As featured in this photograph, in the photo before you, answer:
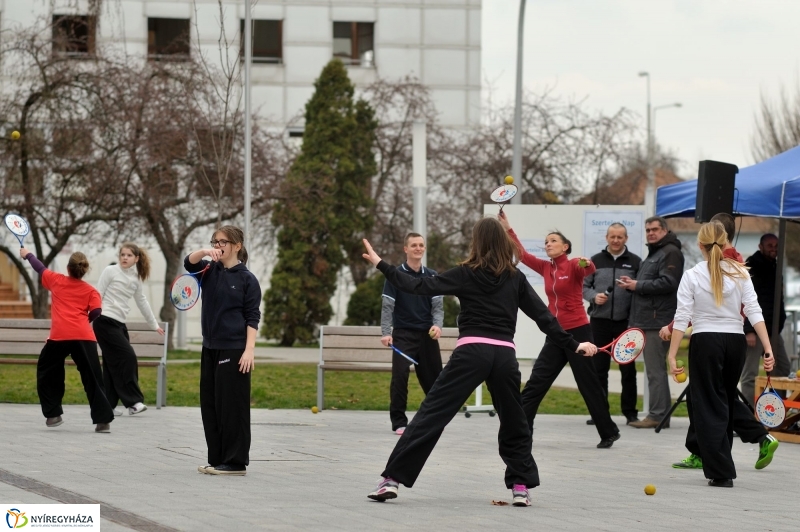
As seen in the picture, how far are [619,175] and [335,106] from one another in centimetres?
768

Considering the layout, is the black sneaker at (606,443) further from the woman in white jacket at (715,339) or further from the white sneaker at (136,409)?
the white sneaker at (136,409)

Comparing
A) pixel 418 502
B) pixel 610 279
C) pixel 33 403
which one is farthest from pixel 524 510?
pixel 33 403

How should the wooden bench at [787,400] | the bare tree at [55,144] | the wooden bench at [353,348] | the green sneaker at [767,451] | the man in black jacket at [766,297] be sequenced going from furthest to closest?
1. the bare tree at [55,144]
2. the wooden bench at [353,348]
3. the man in black jacket at [766,297]
4. the wooden bench at [787,400]
5. the green sneaker at [767,451]

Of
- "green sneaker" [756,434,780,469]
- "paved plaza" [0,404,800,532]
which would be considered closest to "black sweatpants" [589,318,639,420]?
"paved plaza" [0,404,800,532]

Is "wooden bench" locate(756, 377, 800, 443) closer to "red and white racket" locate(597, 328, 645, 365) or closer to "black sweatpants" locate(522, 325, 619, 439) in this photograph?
"black sweatpants" locate(522, 325, 619, 439)

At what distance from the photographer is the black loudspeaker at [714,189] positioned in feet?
42.6

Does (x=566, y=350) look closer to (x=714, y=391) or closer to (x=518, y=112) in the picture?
(x=714, y=391)

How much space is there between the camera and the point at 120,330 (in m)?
13.4

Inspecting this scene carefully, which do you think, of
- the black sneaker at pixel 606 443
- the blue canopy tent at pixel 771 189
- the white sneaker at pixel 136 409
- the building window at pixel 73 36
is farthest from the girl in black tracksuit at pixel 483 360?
the building window at pixel 73 36

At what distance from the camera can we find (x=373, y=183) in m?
33.2

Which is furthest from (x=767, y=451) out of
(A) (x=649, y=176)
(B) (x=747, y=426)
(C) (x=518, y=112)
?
(A) (x=649, y=176)

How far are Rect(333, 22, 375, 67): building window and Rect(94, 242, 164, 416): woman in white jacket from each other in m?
27.0

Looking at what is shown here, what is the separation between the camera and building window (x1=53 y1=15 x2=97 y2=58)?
71.9 feet

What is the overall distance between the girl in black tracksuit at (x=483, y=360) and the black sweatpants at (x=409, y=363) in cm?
409
